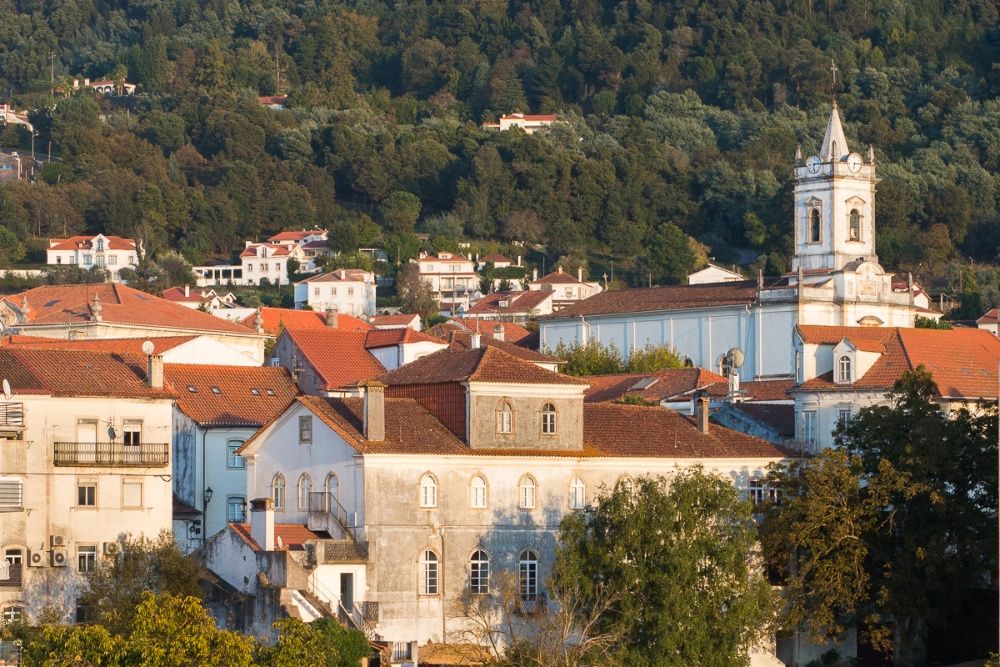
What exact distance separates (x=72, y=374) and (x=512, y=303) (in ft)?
351

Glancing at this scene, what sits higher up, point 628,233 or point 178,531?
point 628,233

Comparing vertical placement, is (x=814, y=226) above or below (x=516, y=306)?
above

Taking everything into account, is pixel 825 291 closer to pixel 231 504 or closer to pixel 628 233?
pixel 231 504

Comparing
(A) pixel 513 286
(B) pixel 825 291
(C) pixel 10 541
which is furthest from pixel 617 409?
(A) pixel 513 286

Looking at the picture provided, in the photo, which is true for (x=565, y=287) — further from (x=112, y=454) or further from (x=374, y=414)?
(x=374, y=414)

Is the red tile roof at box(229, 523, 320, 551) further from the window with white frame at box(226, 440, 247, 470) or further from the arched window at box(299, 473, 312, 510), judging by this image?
the window with white frame at box(226, 440, 247, 470)

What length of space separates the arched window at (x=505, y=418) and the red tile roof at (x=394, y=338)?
20283 millimetres

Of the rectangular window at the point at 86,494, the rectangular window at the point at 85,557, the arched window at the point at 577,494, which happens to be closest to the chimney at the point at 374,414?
the arched window at the point at 577,494

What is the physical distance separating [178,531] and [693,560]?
15.8m

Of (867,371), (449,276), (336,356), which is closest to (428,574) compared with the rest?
(867,371)

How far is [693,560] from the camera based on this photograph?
53938 mm

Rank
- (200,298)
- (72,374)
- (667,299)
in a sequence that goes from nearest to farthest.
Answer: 1. (72,374)
2. (667,299)
3. (200,298)

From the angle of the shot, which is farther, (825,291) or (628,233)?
(628,233)

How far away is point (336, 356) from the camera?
76.6 m
